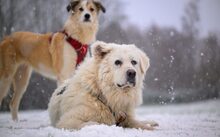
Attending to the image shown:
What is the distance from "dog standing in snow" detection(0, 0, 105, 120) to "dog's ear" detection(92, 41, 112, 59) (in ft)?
5.80

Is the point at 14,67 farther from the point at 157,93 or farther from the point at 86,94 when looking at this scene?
the point at 157,93

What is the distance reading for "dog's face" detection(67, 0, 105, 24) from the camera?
7.00m

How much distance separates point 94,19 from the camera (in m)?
7.18

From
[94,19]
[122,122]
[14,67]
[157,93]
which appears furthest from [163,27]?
[122,122]

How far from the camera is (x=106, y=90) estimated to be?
5.02 meters

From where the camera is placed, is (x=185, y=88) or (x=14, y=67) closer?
(x=14, y=67)

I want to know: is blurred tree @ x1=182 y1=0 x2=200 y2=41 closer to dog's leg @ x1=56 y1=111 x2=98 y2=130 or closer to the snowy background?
the snowy background

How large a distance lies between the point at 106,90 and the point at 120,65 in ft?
1.07

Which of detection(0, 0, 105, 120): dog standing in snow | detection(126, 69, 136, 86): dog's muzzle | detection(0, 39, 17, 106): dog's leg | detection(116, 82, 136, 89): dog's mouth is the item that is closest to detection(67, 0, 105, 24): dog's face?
detection(0, 0, 105, 120): dog standing in snow

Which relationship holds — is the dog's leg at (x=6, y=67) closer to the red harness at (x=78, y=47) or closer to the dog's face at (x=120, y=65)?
the red harness at (x=78, y=47)

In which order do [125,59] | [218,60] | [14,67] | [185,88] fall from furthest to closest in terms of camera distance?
1. [185,88]
2. [218,60]
3. [14,67]
4. [125,59]

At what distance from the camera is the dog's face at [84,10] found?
7004mm

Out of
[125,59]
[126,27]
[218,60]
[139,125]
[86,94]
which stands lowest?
[139,125]

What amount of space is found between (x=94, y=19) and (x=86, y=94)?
239 centimetres
